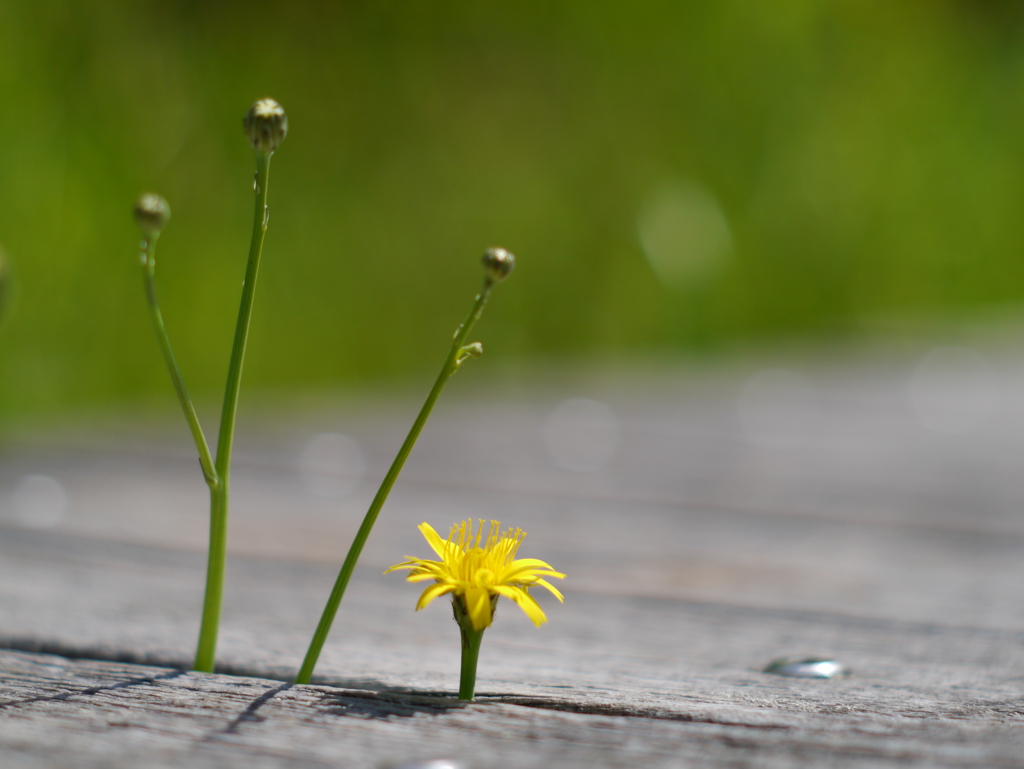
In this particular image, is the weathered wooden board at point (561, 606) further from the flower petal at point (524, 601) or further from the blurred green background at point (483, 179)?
the blurred green background at point (483, 179)

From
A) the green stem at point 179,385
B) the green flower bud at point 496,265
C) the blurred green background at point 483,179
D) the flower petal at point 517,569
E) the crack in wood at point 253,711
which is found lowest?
the crack in wood at point 253,711

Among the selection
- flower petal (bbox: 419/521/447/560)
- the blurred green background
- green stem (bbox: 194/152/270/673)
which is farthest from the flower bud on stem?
the blurred green background

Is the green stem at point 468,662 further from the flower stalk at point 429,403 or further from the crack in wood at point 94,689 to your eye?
the crack in wood at point 94,689

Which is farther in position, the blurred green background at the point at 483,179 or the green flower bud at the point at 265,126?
the blurred green background at the point at 483,179

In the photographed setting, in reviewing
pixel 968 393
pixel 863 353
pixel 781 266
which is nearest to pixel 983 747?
pixel 968 393

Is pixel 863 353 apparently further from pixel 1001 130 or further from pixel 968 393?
pixel 1001 130

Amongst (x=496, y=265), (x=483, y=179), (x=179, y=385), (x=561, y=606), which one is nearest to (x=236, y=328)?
(x=179, y=385)

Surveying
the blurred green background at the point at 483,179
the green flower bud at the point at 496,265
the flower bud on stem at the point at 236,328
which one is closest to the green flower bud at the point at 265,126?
the flower bud on stem at the point at 236,328

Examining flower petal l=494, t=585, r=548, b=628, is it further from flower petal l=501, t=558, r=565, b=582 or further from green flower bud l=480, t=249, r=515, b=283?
green flower bud l=480, t=249, r=515, b=283

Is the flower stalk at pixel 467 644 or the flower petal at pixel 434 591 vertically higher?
the flower petal at pixel 434 591
